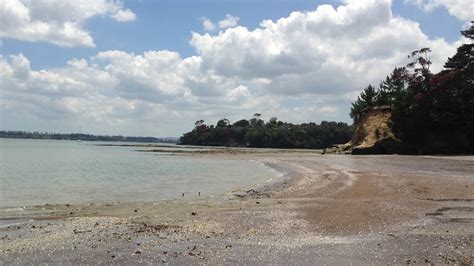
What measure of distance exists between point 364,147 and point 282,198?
1813 inches

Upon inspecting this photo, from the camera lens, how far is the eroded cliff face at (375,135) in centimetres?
5988

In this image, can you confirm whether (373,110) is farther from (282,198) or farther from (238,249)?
(238,249)

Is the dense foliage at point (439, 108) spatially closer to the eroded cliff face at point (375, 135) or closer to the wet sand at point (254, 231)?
the eroded cliff face at point (375, 135)

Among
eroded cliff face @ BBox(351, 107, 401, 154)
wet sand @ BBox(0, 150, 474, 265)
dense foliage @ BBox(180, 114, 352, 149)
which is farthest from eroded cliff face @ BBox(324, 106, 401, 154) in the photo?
dense foliage @ BBox(180, 114, 352, 149)

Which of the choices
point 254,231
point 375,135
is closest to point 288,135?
point 375,135

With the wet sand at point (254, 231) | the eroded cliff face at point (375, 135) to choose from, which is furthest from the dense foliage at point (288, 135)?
the wet sand at point (254, 231)

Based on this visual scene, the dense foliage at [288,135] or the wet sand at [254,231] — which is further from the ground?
the dense foliage at [288,135]

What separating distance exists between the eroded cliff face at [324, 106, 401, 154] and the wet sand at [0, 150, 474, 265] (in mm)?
43069

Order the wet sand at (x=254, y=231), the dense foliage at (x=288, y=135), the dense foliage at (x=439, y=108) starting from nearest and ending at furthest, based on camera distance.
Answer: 1. the wet sand at (x=254, y=231)
2. the dense foliage at (x=439, y=108)
3. the dense foliage at (x=288, y=135)

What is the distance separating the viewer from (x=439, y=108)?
191ft

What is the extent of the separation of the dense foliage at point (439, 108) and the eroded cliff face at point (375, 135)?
1.34 meters

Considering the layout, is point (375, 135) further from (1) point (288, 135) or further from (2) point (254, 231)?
(1) point (288, 135)

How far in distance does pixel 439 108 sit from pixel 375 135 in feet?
28.3

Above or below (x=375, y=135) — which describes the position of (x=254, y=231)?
below
